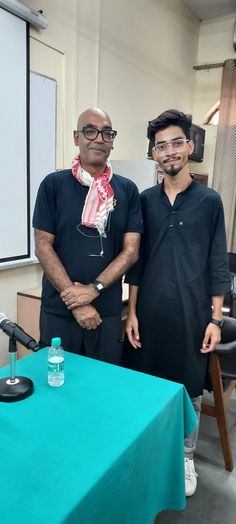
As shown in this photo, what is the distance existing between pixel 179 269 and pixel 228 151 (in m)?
3.17

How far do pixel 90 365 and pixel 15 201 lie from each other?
1.36 m

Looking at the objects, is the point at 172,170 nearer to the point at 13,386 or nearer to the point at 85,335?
the point at 85,335

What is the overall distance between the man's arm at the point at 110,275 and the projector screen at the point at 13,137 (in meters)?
0.96

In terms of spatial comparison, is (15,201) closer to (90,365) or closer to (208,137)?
(90,365)

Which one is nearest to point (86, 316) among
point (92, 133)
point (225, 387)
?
point (92, 133)

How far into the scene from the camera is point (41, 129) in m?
2.46

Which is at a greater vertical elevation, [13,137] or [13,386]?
[13,137]

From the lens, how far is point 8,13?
82.3 inches

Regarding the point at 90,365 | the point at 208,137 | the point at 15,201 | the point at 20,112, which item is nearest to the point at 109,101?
the point at 20,112

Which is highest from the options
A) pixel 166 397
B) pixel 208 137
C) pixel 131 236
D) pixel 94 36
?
pixel 94 36

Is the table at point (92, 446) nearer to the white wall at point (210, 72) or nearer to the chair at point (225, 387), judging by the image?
the chair at point (225, 387)

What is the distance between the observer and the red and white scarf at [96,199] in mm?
1546

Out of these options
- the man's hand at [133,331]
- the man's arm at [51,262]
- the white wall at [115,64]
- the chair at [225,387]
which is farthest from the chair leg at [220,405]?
the white wall at [115,64]

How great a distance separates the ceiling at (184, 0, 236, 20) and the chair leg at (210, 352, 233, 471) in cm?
401
